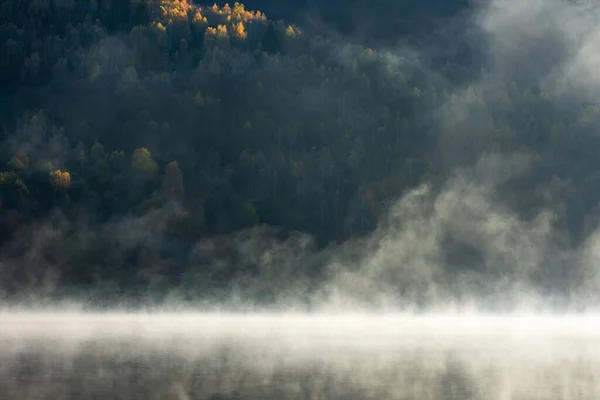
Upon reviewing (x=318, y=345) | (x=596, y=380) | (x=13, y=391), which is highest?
(x=318, y=345)

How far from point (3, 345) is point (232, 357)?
2166 centimetres

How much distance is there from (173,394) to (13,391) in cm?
663

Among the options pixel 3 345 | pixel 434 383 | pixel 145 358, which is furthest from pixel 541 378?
pixel 3 345

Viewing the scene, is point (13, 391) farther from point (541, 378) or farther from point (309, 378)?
point (541, 378)

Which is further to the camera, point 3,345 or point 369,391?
point 3,345

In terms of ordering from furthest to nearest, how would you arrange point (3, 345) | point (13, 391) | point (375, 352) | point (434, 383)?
point (3, 345), point (375, 352), point (434, 383), point (13, 391)

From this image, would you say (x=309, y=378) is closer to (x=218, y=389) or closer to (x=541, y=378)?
(x=218, y=389)

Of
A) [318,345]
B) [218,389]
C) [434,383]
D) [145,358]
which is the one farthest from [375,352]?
[218,389]

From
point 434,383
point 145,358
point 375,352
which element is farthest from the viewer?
point 375,352

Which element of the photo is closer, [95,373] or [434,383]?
[434,383]

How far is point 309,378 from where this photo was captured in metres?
49.2

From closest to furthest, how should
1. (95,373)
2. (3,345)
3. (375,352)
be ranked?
(95,373), (375,352), (3,345)

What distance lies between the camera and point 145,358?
61.5 meters

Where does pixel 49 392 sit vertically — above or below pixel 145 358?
below
